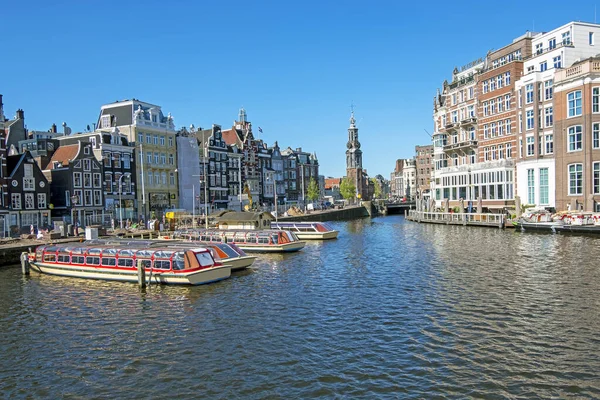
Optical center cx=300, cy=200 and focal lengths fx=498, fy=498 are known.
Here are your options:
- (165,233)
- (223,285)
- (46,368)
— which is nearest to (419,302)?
(223,285)

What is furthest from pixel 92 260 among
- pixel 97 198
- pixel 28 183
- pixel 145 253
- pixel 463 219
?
pixel 463 219

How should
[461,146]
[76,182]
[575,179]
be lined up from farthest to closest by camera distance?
[461,146] → [76,182] → [575,179]

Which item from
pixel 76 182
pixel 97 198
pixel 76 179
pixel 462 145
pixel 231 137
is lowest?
pixel 97 198

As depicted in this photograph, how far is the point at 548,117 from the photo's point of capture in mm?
66812

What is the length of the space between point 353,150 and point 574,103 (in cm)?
11769

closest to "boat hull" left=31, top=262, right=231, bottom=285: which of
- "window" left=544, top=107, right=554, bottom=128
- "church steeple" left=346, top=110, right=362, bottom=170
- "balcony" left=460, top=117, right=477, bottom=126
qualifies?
"window" left=544, top=107, right=554, bottom=128

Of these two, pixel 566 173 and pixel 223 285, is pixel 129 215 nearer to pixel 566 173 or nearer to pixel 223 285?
pixel 223 285

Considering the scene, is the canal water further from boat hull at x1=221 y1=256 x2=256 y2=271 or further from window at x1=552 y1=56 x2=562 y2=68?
window at x1=552 y1=56 x2=562 y2=68

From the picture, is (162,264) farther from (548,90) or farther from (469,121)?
(469,121)

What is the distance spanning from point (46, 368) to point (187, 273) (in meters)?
14.0

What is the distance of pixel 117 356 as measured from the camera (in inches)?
774

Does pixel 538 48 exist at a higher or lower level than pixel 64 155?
higher

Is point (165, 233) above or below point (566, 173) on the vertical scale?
below

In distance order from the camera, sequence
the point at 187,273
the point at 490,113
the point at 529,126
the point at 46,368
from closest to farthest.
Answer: the point at 46,368 < the point at 187,273 < the point at 529,126 < the point at 490,113
